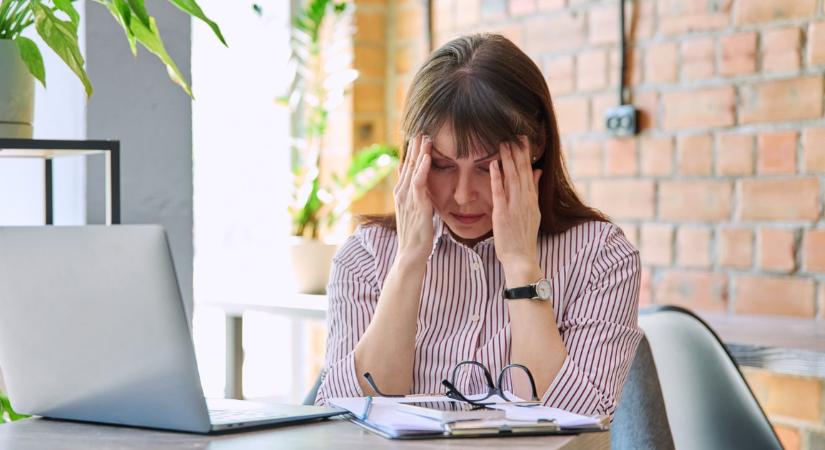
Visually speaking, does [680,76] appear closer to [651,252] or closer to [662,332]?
[651,252]

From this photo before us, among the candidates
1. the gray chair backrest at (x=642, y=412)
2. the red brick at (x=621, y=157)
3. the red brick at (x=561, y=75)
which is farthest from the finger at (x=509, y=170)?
the red brick at (x=561, y=75)

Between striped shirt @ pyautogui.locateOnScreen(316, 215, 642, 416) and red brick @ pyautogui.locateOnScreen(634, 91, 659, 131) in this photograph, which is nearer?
striped shirt @ pyautogui.locateOnScreen(316, 215, 642, 416)

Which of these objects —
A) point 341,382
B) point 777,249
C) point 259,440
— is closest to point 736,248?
point 777,249

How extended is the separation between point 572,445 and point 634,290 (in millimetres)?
540

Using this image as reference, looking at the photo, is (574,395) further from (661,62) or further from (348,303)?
(661,62)

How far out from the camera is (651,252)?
95.1 inches

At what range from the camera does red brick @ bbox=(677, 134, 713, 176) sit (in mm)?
2305

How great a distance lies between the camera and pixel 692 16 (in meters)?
2.33

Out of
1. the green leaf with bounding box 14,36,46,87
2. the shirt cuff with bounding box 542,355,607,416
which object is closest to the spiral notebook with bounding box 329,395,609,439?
the shirt cuff with bounding box 542,355,607,416

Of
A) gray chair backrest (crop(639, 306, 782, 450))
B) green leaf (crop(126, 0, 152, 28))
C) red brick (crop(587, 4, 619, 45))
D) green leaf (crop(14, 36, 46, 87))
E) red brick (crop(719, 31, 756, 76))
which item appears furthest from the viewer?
red brick (crop(587, 4, 619, 45))

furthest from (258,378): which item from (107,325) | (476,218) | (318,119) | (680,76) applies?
(107,325)

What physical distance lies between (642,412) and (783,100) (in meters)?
0.91

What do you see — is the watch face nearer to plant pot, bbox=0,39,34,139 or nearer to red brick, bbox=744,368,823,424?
plant pot, bbox=0,39,34,139

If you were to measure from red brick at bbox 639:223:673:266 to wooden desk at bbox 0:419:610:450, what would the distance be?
143cm
